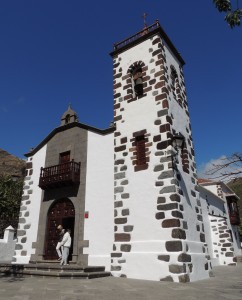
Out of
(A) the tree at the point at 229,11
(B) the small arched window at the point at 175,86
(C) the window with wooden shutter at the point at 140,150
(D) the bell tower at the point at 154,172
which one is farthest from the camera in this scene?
(B) the small arched window at the point at 175,86

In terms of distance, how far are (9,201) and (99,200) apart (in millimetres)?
16496

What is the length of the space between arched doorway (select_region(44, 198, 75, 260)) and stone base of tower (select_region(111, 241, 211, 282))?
3044 mm

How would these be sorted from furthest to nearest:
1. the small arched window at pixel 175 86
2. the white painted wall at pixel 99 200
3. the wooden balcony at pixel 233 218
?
1. the wooden balcony at pixel 233 218
2. the small arched window at pixel 175 86
3. the white painted wall at pixel 99 200

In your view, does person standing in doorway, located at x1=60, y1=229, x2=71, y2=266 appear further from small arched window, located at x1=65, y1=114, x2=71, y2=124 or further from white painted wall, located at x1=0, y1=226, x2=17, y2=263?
white painted wall, located at x1=0, y1=226, x2=17, y2=263

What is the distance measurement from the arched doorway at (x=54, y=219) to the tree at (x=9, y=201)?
41.7 ft

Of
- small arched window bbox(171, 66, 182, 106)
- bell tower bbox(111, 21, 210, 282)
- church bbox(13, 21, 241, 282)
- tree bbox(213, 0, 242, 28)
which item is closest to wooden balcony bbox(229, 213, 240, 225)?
church bbox(13, 21, 241, 282)

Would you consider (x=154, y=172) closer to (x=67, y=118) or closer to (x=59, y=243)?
(x=59, y=243)

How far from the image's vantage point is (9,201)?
24.5 meters

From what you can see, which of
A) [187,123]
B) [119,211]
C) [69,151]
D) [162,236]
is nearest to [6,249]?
[69,151]

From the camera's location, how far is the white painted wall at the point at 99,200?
33.5ft


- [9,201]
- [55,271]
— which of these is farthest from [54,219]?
[9,201]

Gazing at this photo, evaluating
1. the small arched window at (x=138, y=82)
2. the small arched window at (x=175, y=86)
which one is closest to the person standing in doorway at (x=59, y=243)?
the small arched window at (x=138, y=82)

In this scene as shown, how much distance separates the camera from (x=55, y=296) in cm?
534

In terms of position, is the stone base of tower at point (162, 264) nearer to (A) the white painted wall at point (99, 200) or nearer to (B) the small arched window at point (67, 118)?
(A) the white painted wall at point (99, 200)
